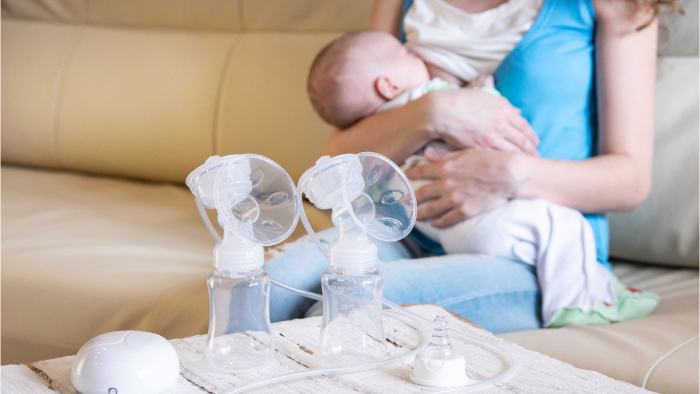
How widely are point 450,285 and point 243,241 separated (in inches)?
16.9

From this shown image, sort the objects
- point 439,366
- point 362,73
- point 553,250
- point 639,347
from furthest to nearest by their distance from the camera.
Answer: point 362,73
point 553,250
point 639,347
point 439,366

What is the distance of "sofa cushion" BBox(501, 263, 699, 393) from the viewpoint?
768mm

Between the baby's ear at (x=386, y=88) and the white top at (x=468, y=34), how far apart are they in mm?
96

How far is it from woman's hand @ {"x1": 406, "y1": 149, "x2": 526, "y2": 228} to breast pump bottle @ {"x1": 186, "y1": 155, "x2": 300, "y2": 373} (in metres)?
0.51

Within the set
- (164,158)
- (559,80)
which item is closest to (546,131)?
(559,80)

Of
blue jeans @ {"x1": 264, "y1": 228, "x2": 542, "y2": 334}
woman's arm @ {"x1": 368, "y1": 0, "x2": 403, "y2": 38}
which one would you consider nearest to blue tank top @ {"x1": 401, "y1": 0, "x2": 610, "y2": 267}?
blue jeans @ {"x1": 264, "y1": 228, "x2": 542, "y2": 334}

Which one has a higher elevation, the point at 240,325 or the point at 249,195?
the point at 249,195

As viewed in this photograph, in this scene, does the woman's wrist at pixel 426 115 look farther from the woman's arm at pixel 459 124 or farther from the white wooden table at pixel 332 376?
the white wooden table at pixel 332 376

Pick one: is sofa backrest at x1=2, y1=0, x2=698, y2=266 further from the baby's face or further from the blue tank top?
the baby's face

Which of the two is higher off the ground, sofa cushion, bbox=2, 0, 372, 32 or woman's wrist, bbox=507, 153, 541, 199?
sofa cushion, bbox=2, 0, 372, 32

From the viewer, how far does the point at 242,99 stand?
178 centimetres

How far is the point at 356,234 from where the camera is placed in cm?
56

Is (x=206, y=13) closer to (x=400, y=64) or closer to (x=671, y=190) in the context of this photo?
(x=400, y=64)

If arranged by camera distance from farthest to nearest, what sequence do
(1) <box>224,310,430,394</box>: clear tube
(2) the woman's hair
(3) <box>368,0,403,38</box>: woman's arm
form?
(3) <box>368,0,403,38</box>: woman's arm, (2) the woman's hair, (1) <box>224,310,430,394</box>: clear tube
